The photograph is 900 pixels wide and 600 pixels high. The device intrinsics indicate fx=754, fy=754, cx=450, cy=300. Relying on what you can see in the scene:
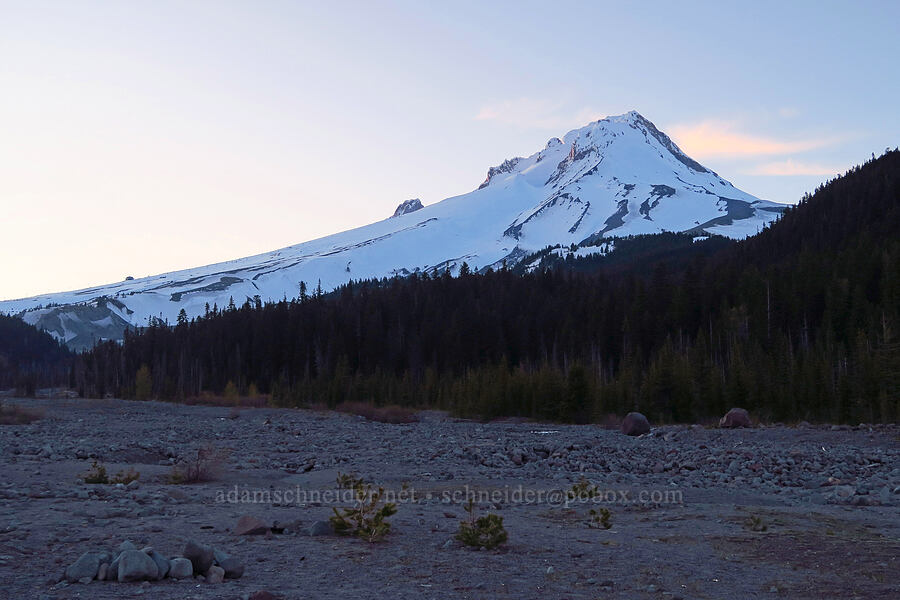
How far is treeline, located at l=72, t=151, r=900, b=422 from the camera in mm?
47938

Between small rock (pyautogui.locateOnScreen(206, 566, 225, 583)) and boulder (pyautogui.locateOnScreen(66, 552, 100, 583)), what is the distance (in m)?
1.10

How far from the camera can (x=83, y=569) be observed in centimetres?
762

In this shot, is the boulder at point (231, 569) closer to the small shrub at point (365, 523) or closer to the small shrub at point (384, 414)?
the small shrub at point (365, 523)

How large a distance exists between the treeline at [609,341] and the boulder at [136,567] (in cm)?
3901

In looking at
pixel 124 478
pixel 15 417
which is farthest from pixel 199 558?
pixel 15 417

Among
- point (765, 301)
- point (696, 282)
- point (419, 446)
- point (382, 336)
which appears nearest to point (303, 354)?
point (382, 336)

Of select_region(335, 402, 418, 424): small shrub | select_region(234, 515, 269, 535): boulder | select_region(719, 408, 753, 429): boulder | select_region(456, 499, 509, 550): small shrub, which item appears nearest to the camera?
select_region(456, 499, 509, 550): small shrub

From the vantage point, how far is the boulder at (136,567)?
7.59m

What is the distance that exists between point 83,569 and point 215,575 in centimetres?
130

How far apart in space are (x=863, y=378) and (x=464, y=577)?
1536 inches

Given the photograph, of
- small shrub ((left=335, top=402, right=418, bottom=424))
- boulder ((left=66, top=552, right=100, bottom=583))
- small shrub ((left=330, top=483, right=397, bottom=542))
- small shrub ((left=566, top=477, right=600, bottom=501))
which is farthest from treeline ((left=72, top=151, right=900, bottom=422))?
boulder ((left=66, top=552, right=100, bottom=583))

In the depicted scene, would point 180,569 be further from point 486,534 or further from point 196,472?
point 196,472

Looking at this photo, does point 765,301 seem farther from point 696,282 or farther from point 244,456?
point 244,456

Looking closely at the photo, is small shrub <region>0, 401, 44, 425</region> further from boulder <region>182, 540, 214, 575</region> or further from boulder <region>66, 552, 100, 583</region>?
boulder <region>182, 540, 214, 575</region>
